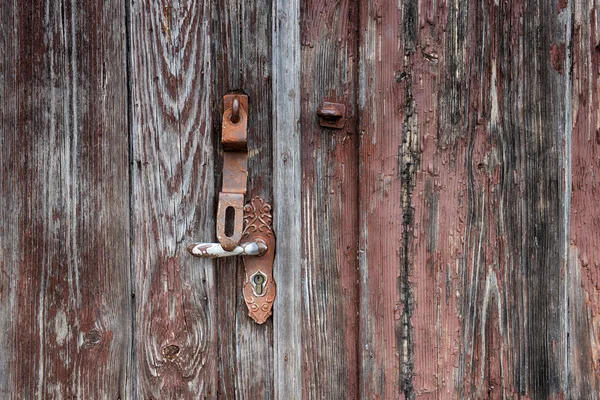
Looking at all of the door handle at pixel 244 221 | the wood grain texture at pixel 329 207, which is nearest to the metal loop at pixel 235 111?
the door handle at pixel 244 221

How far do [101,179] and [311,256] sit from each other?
→ 0.36 meters

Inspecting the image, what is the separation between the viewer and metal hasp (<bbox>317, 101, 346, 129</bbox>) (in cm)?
68

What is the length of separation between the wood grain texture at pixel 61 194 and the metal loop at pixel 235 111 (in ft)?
0.59

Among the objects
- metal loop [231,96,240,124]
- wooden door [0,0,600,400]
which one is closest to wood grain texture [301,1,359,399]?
wooden door [0,0,600,400]

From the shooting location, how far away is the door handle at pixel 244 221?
67 centimetres

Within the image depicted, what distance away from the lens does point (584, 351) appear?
2.17 feet

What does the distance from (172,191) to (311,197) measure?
23 cm

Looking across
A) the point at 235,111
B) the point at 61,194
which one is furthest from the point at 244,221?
the point at 61,194

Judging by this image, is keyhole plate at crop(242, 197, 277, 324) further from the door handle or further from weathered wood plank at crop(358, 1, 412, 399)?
weathered wood plank at crop(358, 1, 412, 399)

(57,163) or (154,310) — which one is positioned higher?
(57,163)

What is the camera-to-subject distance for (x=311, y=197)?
71cm

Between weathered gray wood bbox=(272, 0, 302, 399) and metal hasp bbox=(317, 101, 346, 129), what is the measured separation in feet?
0.13

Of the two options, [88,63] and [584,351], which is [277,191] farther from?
[584,351]

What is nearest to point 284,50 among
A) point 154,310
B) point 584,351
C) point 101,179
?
point 101,179
